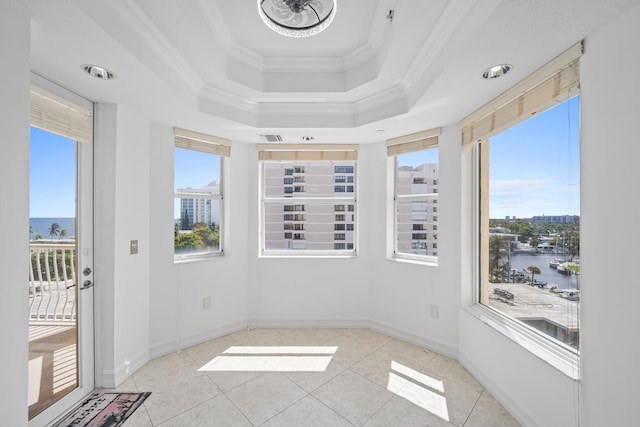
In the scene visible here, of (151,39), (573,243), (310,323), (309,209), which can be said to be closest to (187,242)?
(309,209)

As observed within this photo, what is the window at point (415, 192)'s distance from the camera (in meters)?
2.95

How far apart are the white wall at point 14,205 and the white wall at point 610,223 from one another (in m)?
2.76

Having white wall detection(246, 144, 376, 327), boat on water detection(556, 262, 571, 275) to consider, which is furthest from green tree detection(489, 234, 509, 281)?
white wall detection(246, 144, 376, 327)

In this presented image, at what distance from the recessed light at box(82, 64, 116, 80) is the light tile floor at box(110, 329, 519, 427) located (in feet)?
7.64

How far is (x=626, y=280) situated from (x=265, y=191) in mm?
3207

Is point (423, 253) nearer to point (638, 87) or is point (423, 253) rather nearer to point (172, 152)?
point (638, 87)

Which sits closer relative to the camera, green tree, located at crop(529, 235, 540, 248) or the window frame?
green tree, located at crop(529, 235, 540, 248)

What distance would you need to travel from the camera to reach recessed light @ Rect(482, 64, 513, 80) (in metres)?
1.65

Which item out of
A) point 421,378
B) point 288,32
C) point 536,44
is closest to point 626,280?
point 536,44

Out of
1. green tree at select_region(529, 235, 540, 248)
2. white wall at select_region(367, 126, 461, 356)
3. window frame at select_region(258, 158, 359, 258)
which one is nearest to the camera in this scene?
green tree at select_region(529, 235, 540, 248)

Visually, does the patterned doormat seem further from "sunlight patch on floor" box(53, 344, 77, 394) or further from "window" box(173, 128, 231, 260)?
"window" box(173, 128, 231, 260)

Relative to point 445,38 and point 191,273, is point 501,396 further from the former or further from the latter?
point 191,273

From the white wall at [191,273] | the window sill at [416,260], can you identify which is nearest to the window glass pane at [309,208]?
the white wall at [191,273]

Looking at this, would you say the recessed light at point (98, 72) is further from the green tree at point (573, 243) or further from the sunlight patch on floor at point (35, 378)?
the green tree at point (573, 243)
